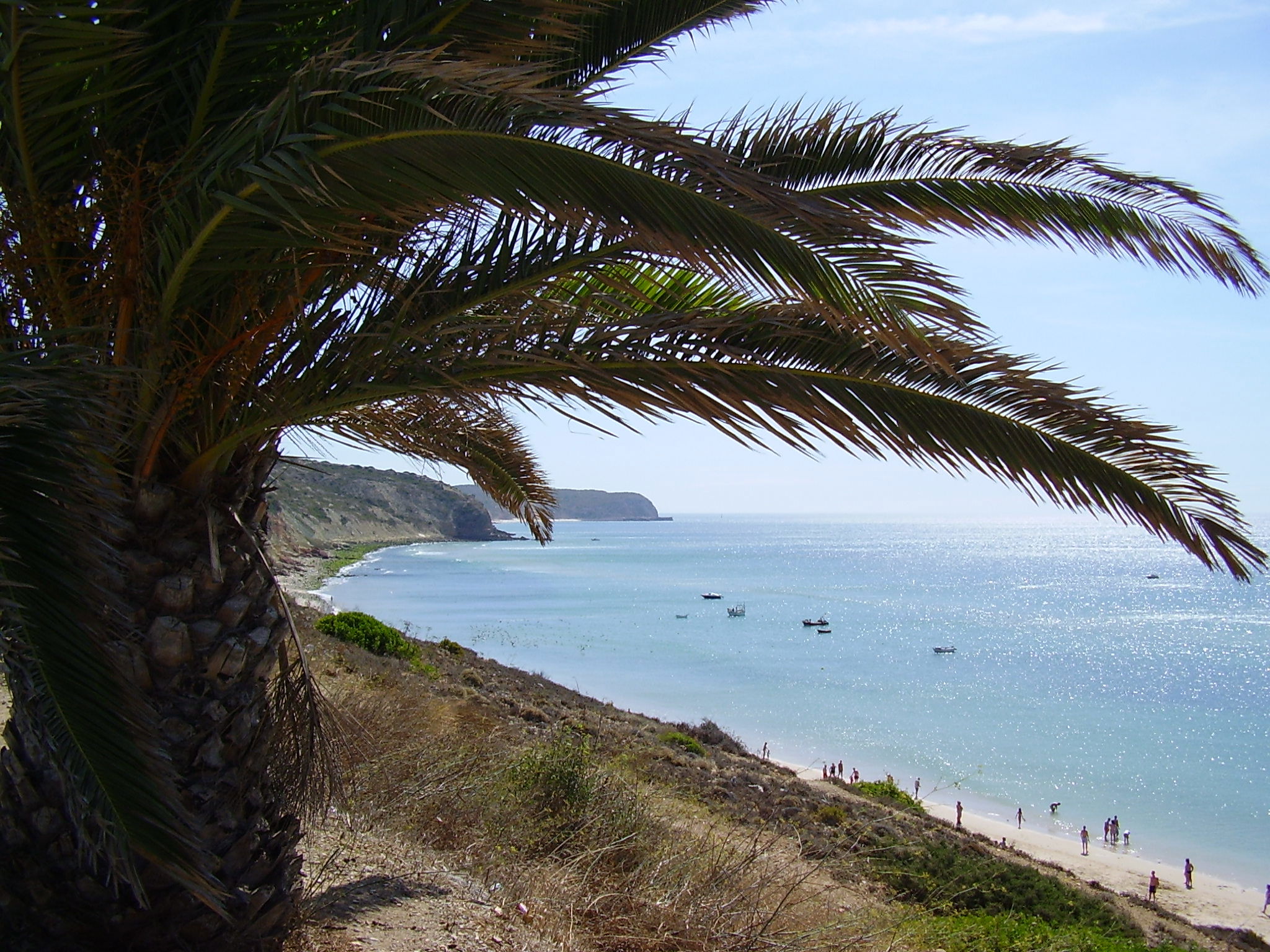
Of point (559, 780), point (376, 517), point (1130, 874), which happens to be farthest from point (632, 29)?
point (376, 517)


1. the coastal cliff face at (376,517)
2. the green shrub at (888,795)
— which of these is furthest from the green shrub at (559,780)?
the coastal cliff face at (376,517)

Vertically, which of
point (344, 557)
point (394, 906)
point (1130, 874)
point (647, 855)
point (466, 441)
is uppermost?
point (466, 441)

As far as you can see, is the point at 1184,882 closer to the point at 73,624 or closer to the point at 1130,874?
the point at 1130,874

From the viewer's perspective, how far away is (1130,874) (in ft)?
69.9

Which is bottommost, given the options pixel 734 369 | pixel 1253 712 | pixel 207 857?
pixel 1253 712

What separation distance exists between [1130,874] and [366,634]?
1814 cm

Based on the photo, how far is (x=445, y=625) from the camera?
51.2 metres

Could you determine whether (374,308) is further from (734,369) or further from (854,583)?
(854,583)

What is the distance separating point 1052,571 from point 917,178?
14096 centimetres

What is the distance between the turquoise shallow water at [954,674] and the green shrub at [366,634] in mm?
15383

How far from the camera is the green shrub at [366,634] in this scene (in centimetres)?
1667

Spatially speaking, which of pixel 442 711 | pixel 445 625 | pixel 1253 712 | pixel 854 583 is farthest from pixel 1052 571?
pixel 442 711

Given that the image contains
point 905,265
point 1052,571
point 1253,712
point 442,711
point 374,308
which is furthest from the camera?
→ point 1052,571

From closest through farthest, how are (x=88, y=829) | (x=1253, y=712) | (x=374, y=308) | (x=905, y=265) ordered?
1. (x=905, y=265)
2. (x=88, y=829)
3. (x=374, y=308)
4. (x=1253, y=712)
